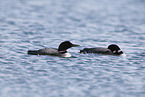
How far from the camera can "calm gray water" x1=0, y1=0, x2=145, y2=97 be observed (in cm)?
1261

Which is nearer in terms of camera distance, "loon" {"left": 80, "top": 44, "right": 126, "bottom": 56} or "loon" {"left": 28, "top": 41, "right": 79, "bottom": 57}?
"loon" {"left": 28, "top": 41, "right": 79, "bottom": 57}

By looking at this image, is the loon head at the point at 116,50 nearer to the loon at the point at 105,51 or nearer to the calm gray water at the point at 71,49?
the loon at the point at 105,51

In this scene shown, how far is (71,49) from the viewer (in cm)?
1819

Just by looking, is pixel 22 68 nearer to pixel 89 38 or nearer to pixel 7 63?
pixel 7 63

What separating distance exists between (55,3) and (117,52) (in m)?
18.7

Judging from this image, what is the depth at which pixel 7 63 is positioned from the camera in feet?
49.9

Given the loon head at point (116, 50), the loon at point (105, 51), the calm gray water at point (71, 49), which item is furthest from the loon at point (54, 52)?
the loon head at point (116, 50)

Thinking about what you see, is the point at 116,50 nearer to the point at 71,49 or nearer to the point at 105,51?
the point at 105,51

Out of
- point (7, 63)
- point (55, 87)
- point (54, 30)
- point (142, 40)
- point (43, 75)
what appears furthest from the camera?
point (54, 30)

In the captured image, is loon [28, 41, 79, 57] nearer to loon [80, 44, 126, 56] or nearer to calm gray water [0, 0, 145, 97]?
calm gray water [0, 0, 145, 97]

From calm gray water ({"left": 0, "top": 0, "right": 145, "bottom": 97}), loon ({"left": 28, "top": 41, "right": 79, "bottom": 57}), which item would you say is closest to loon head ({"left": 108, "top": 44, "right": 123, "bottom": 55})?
calm gray water ({"left": 0, "top": 0, "right": 145, "bottom": 97})

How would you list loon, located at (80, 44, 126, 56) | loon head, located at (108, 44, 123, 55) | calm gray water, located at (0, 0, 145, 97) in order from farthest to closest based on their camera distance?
1. loon, located at (80, 44, 126, 56)
2. loon head, located at (108, 44, 123, 55)
3. calm gray water, located at (0, 0, 145, 97)

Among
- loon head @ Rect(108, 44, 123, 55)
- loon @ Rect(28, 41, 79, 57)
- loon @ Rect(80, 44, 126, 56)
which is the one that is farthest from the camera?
loon @ Rect(80, 44, 126, 56)

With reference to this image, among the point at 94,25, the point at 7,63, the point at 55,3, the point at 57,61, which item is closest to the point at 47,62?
the point at 57,61
